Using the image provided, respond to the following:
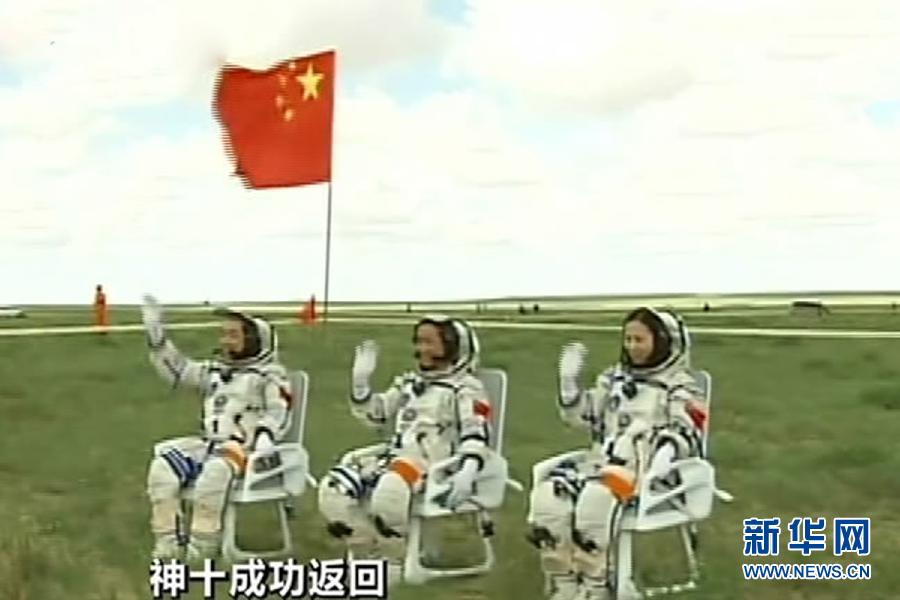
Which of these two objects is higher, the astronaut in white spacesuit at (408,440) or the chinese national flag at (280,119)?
the chinese national flag at (280,119)

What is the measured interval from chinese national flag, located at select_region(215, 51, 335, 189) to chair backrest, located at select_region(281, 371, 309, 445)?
56cm

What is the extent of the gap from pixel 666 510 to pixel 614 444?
22 cm

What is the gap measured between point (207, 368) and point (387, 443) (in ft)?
1.91

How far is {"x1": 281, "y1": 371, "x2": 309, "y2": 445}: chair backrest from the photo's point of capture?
463 centimetres

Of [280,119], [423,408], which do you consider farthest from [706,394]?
[280,119]

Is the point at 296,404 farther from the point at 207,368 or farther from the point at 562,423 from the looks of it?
the point at 562,423

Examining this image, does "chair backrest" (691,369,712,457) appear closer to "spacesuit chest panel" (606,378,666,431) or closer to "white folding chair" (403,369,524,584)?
"spacesuit chest panel" (606,378,666,431)

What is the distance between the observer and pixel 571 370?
4352 millimetres

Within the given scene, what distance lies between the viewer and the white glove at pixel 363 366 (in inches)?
177

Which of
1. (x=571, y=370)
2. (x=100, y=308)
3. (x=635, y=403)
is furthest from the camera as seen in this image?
Result: (x=100, y=308)

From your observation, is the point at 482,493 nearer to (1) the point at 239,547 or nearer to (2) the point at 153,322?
(1) the point at 239,547

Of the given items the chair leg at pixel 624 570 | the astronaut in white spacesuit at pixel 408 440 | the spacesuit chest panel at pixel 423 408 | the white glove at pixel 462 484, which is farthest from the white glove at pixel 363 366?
the chair leg at pixel 624 570

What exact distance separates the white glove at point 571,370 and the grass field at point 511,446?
0.13ft

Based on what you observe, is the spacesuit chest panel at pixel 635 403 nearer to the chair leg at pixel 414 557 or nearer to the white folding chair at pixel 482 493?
the white folding chair at pixel 482 493
